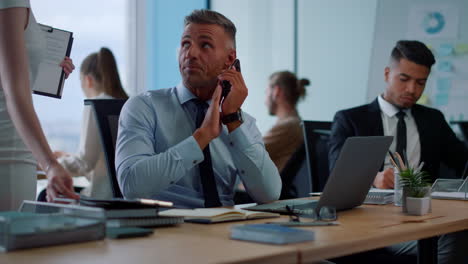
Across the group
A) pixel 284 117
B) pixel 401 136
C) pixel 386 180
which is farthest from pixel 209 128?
pixel 284 117

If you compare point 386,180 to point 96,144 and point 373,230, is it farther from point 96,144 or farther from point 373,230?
point 96,144

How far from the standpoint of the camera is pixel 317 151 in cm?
318

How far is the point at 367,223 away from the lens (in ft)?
5.54

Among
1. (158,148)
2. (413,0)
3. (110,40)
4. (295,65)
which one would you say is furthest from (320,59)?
(158,148)

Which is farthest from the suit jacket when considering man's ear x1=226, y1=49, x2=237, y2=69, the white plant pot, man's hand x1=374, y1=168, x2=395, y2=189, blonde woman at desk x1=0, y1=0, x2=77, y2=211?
blonde woman at desk x1=0, y1=0, x2=77, y2=211

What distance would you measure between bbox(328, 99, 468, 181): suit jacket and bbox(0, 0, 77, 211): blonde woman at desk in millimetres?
1702

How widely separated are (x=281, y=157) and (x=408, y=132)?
4.12 feet

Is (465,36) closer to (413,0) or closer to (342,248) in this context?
(413,0)

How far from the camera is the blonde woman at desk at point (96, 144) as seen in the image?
4.11 m

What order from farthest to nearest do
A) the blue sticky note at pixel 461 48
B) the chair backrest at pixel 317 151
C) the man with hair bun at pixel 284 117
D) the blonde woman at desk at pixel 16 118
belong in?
the blue sticky note at pixel 461 48 → the man with hair bun at pixel 284 117 → the chair backrest at pixel 317 151 → the blonde woman at desk at pixel 16 118

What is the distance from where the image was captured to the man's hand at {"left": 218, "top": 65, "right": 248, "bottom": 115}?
7.51 feet

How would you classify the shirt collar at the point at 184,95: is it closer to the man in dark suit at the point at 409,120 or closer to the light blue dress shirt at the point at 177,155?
the light blue dress shirt at the point at 177,155

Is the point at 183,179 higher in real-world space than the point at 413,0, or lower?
lower

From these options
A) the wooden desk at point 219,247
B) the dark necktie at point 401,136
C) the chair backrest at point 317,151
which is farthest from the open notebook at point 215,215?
the dark necktie at point 401,136
